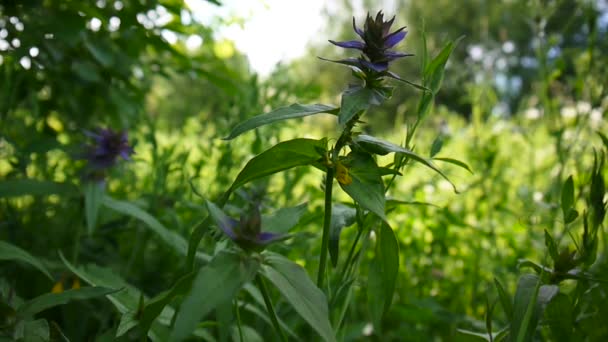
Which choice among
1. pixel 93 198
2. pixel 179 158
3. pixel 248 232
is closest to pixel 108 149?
pixel 93 198

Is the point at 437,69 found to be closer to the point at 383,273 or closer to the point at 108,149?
the point at 383,273

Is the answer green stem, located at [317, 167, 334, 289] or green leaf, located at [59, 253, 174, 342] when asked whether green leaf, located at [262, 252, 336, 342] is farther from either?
green leaf, located at [59, 253, 174, 342]

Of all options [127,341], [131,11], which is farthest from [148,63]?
[127,341]

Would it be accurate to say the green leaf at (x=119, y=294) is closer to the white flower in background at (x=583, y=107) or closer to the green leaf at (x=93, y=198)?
the green leaf at (x=93, y=198)

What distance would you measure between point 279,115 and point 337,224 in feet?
0.70

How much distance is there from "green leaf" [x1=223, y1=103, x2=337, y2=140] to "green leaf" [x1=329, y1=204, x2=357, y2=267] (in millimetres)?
181

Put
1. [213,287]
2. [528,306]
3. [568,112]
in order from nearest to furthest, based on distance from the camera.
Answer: [213,287] → [528,306] → [568,112]

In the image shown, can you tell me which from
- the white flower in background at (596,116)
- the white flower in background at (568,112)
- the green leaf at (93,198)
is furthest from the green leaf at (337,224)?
the white flower in background at (568,112)

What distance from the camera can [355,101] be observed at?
721 mm

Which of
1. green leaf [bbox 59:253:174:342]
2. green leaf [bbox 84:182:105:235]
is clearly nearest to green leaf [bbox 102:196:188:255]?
green leaf [bbox 84:182:105:235]

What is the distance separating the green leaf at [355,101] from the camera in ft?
2.28

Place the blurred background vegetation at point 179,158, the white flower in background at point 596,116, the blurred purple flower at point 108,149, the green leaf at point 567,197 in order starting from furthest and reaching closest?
1. the white flower in background at point 596,116
2. the blurred background vegetation at point 179,158
3. the blurred purple flower at point 108,149
4. the green leaf at point 567,197

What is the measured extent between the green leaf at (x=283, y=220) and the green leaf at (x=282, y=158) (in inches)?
4.0

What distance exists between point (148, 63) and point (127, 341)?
1340 millimetres
